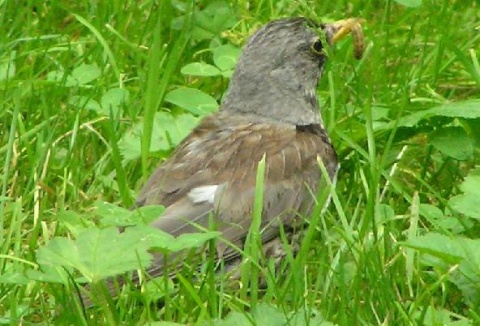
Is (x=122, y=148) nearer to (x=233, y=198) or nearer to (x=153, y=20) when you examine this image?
(x=233, y=198)

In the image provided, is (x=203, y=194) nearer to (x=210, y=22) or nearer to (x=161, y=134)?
(x=161, y=134)

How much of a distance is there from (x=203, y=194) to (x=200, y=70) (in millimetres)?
1409

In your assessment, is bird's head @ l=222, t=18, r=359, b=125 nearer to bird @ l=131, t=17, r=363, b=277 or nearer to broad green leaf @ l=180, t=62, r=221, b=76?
bird @ l=131, t=17, r=363, b=277

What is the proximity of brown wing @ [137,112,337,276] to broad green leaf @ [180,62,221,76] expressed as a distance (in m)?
0.73

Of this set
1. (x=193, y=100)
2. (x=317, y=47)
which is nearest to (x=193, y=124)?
(x=193, y=100)

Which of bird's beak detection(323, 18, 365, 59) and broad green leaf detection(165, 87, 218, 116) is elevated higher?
bird's beak detection(323, 18, 365, 59)

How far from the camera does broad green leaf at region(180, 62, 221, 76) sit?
638 cm

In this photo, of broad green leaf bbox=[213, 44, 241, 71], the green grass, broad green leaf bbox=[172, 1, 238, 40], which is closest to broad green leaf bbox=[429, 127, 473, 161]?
the green grass

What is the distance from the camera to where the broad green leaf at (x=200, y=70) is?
6.38 meters

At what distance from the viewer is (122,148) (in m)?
5.74

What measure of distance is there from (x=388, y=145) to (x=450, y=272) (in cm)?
86

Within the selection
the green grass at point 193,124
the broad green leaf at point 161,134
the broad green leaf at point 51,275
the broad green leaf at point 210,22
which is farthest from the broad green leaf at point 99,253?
the broad green leaf at point 210,22

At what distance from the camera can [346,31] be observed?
6.22 m

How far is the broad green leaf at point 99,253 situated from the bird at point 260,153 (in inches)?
21.7
